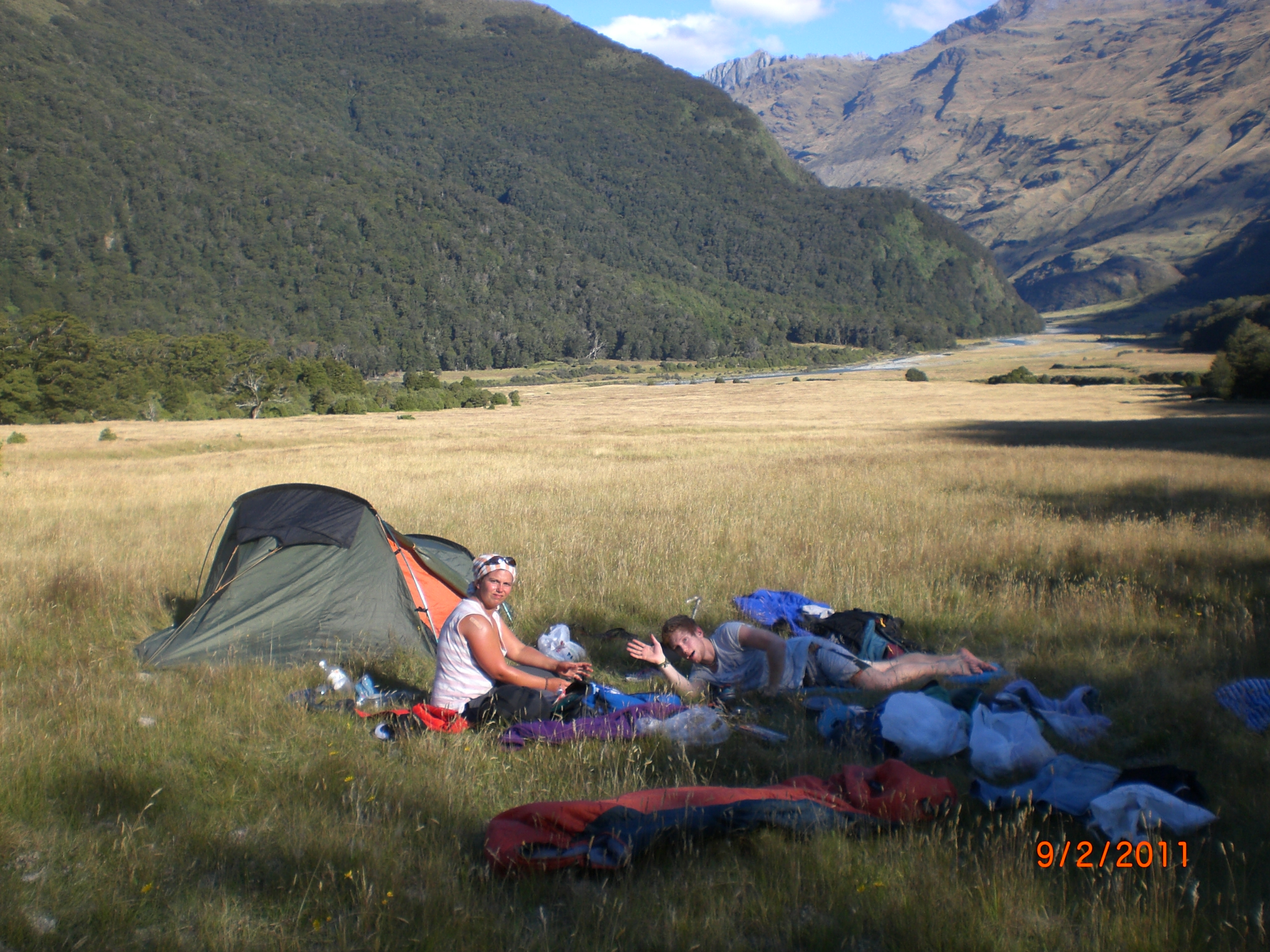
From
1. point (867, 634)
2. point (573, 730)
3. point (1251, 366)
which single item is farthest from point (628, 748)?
point (1251, 366)

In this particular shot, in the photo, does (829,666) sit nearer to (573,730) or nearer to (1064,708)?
(1064,708)

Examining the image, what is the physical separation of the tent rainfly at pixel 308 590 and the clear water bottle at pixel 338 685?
0.49 m

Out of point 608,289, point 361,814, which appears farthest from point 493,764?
point 608,289

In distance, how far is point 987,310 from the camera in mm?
181375

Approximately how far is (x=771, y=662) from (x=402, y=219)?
139 m

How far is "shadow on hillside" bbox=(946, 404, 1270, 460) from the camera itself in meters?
22.9

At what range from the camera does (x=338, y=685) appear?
5559 mm

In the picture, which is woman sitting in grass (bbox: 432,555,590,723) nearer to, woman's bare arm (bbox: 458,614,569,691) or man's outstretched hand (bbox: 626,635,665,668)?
woman's bare arm (bbox: 458,614,569,691)

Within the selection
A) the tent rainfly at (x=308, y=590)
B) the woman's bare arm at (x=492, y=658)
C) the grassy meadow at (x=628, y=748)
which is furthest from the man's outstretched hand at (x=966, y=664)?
the tent rainfly at (x=308, y=590)

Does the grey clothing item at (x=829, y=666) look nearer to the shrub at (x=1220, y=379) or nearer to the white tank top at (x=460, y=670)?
the white tank top at (x=460, y=670)

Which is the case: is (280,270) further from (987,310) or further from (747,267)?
(987,310)

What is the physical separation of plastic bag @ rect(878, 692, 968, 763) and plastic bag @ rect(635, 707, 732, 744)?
0.92 metres
